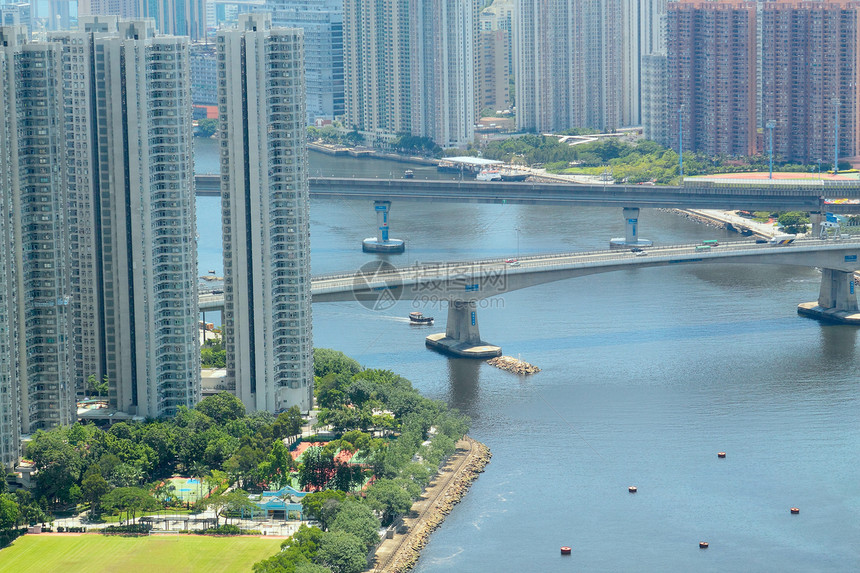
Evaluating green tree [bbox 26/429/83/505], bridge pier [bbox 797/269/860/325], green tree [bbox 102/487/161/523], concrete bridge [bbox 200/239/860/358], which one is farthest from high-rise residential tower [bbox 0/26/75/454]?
Result: bridge pier [bbox 797/269/860/325]

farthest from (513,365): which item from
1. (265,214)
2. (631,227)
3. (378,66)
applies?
(378,66)

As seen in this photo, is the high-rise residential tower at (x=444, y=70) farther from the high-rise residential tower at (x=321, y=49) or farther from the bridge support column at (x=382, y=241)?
the bridge support column at (x=382, y=241)

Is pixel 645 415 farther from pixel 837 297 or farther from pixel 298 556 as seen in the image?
pixel 837 297

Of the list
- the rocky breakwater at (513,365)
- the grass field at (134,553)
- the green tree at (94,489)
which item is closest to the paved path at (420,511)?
the grass field at (134,553)

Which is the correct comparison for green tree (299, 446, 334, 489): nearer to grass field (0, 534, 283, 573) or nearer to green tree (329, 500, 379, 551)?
green tree (329, 500, 379, 551)

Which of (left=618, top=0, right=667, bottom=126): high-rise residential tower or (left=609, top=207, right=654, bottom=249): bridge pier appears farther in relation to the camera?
(left=618, top=0, right=667, bottom=126): high-rise residential tower

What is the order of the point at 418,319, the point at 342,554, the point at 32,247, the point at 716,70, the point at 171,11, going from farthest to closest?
the point at 171,11
the point at 716,70
the point at 418,319
the point at 32,247
the point at 342,554

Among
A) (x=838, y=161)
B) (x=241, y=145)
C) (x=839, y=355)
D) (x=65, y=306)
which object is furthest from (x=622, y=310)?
(x=838, y=161)
